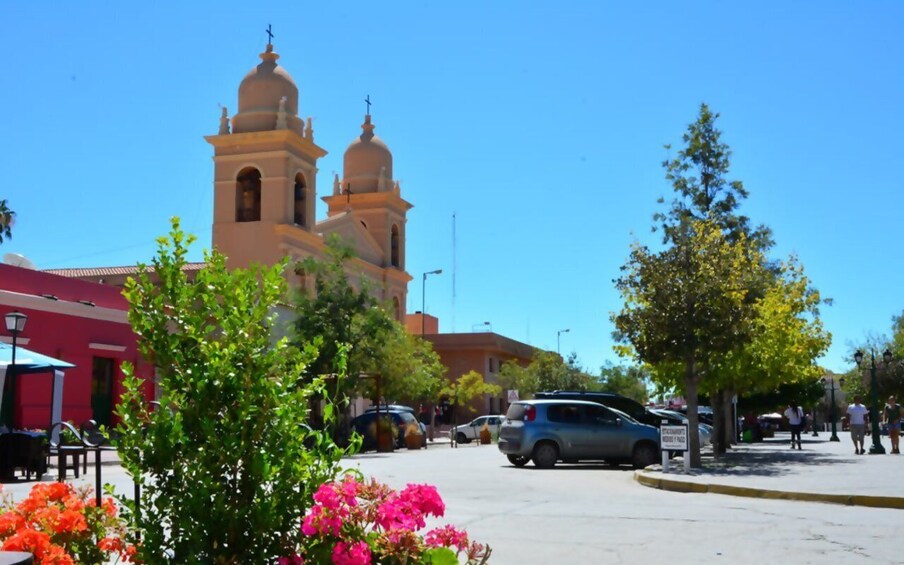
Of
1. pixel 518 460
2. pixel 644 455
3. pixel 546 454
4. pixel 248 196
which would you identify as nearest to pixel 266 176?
pixel 248 196

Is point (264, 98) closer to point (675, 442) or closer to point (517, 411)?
point (517, 411)

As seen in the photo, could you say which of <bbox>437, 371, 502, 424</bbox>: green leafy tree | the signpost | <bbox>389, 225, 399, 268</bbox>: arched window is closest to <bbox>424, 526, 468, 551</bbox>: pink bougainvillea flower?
the signpost

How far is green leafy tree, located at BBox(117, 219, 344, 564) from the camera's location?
4453mm

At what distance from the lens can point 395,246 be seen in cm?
6303

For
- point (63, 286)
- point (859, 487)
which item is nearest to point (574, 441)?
point (859, 487)

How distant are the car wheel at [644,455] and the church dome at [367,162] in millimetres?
39501

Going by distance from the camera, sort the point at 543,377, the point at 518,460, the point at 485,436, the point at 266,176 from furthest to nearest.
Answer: the point at 543,377 → the point at 266,176 → the point at 485,436 → the point at 518,460

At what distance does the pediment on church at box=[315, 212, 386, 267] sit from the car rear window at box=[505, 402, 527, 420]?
29.5 meters

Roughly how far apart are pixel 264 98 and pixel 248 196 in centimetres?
485

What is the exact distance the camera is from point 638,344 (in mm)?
22922

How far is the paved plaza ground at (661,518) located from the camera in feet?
31.0

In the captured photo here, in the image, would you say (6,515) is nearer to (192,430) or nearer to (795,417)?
(192,430)

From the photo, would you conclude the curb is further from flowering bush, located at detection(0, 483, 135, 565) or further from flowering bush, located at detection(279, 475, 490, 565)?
flowering bush, located at detection(0, 483, 135, 565)

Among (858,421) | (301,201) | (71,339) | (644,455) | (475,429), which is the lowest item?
(644,455)
